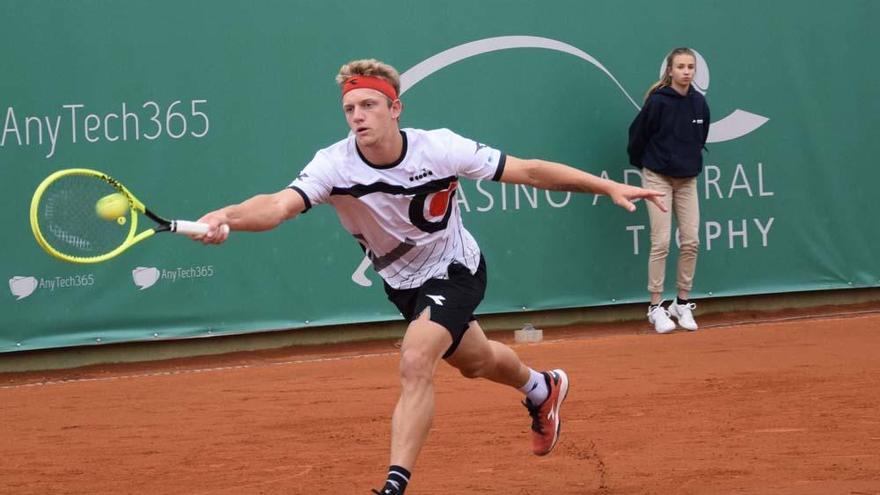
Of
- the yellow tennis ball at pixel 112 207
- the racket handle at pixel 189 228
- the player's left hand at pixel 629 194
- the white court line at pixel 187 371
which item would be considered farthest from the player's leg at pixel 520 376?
the white court line at pixel 187 371

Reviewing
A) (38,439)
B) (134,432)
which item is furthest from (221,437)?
(38,439)

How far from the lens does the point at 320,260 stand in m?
9.93

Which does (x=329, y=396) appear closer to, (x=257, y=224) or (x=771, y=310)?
(x=257, y=224)

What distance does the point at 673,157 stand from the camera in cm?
1024

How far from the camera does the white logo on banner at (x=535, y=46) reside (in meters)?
10.1

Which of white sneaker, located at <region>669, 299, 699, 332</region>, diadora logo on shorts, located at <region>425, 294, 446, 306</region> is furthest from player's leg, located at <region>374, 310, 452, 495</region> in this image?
white sneaker, located at <region>669, 299, 699, 332</region>

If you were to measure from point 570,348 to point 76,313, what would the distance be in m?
3.62

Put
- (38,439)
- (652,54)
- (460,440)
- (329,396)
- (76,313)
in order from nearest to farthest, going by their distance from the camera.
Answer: (460,440) → (38,439) → (329,396) → (76,313) → (652,54)

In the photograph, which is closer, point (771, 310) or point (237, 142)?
point (237, 142)

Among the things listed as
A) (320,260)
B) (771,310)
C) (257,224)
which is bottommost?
(771,310)

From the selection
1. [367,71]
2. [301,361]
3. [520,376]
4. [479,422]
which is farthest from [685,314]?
[367,71]

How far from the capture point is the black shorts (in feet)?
17.1

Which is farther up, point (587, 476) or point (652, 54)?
point (652, 54)

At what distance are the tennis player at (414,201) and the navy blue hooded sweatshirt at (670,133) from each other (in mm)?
4921
